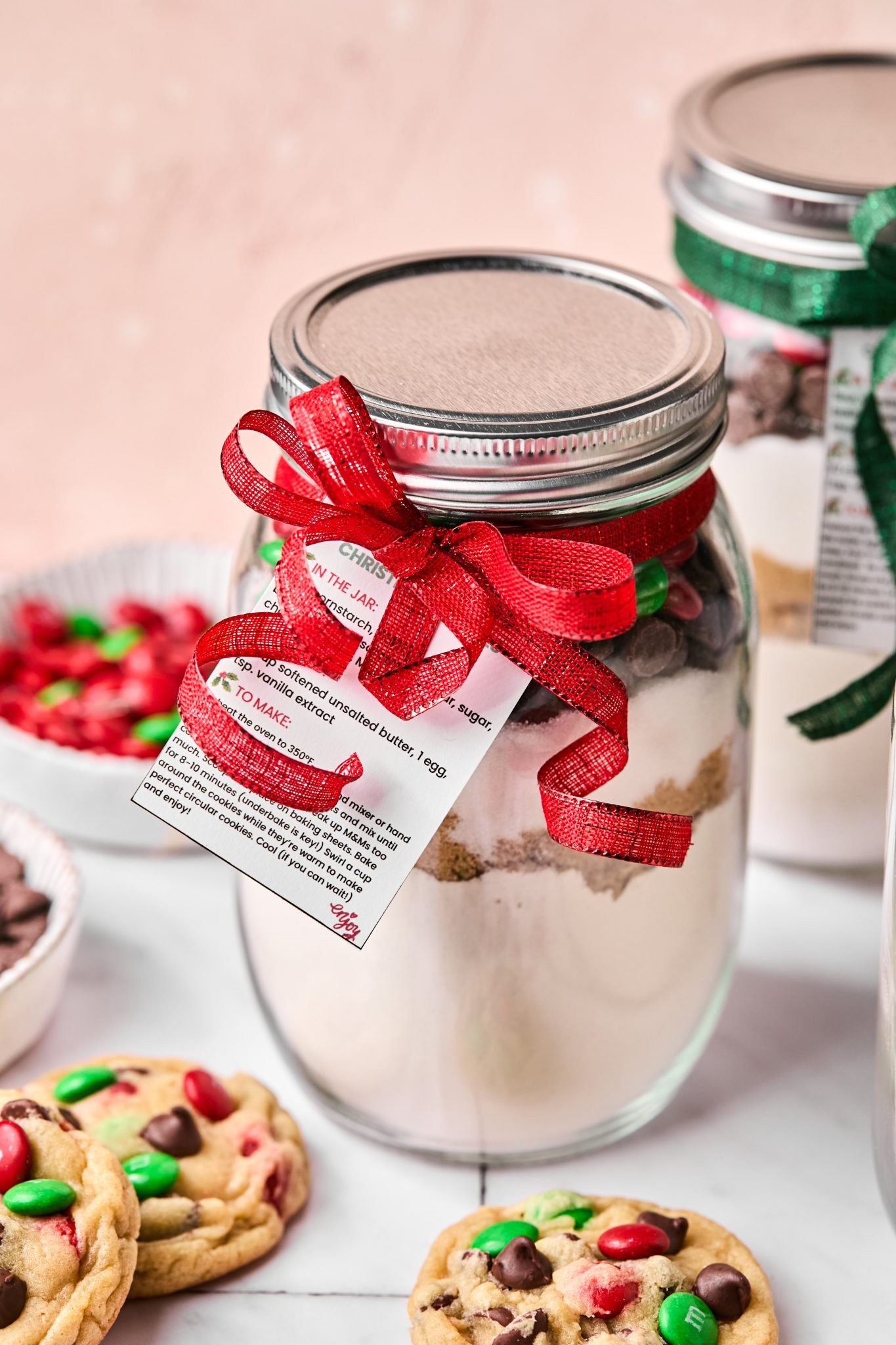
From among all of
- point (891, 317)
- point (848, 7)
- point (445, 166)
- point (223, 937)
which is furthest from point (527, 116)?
point (223, 937)

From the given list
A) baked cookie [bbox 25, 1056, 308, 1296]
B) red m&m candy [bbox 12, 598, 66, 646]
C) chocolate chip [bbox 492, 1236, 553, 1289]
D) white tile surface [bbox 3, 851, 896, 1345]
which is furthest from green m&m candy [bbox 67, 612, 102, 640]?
chocolate chip [bbox 492, 1236, 553, 1289]

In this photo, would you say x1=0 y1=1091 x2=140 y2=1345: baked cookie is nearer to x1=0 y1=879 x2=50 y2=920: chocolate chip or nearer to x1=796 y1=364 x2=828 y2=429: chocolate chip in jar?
x1=0 y1=879 x2=50 y2=920: chocolate chip

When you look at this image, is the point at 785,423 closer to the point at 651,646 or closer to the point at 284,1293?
the point at 651,646

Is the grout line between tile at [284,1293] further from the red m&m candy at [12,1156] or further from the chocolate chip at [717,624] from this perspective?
the chocolate chip at [717,624]

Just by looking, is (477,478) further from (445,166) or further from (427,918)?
(445,166)

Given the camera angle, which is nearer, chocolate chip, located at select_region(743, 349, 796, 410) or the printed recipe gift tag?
the printed recipe gift tag

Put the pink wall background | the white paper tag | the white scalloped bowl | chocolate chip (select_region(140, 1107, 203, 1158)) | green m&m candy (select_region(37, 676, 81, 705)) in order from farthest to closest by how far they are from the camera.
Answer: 1. the pink wall background
2. green m&m candy (select_region(37, 676, 81, 705))
3. the white scalloped bowl
4. the white paper tag
5. chocolate chip (select_region(140, 1107, 203, 1158))

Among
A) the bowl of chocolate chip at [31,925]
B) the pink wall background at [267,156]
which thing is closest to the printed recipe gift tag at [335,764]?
the bowl of chocolate chip at [31,925]
